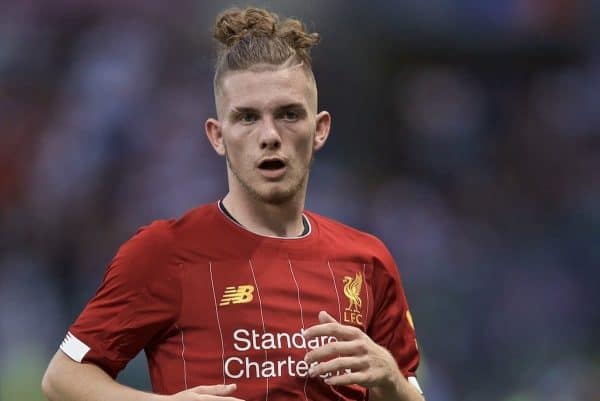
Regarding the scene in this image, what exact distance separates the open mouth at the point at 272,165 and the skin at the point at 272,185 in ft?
0.07

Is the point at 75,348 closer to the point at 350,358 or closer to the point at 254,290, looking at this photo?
the point at 254,290

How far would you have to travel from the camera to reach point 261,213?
285cm

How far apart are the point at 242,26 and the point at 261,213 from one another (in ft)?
1.83

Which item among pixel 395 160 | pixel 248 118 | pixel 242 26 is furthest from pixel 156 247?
pixel 395 160

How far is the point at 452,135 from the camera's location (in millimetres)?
6773

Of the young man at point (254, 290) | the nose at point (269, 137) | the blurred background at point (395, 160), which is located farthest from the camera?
the blurred background at point (395, 160)

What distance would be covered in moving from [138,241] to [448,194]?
420cm

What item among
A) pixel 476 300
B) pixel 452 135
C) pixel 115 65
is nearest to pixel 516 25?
pixel 452 135

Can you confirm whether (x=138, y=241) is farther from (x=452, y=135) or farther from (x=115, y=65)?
(x=452, y=135)

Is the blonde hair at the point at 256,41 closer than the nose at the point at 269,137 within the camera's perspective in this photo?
No

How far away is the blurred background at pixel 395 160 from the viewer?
5.96 m

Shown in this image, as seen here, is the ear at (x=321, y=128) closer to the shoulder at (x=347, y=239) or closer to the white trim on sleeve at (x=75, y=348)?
the shoulder at (x=347, y=239)

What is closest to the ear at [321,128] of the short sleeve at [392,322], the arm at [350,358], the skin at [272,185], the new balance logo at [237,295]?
the skin at [272,185]

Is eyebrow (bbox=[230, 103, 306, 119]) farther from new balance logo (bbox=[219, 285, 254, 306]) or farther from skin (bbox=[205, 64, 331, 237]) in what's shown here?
new balance logo (bbox=[219, 285, 254, 306])
